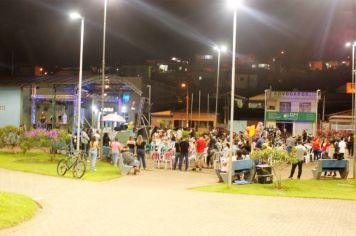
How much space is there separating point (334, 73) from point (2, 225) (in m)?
75.9

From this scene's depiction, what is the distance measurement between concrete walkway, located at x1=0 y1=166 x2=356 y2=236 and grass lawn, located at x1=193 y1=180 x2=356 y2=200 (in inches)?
38.3

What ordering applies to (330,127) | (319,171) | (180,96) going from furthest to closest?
(180,96)
(330,127)
(319,171)

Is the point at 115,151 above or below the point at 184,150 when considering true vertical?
below

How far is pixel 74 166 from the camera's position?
18.5 metres

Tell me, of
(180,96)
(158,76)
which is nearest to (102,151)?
(180,96)

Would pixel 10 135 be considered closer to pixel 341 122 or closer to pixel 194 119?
pixel 341 122

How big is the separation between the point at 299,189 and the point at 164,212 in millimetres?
7439

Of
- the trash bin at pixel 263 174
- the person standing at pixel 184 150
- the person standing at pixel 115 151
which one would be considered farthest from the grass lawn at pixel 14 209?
the person standing at pixel 184 150

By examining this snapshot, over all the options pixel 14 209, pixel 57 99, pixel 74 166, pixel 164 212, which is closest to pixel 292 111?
→ pixel 57 99

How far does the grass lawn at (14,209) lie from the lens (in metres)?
9.55

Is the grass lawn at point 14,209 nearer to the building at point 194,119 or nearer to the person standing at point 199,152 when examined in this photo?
the person standing at point 199,152

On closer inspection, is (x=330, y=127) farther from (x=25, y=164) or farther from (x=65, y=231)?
(x=65, y=231)

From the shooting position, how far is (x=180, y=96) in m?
67.9

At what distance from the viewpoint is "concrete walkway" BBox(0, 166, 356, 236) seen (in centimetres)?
Answer: 966
